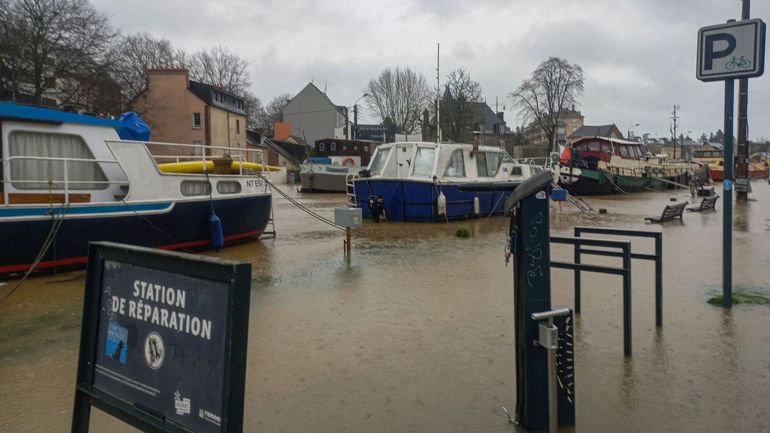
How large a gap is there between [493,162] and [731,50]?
1319 cm

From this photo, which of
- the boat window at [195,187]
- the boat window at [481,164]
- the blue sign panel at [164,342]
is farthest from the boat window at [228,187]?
the blue sign panel at [164,342]

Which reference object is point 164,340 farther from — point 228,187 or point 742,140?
point 742,140

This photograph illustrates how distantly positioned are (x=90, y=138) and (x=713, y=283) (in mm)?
10049

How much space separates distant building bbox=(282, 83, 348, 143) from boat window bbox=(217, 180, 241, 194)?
61.8 meters

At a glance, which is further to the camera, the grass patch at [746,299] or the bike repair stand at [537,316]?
the grass patch at [746,299]

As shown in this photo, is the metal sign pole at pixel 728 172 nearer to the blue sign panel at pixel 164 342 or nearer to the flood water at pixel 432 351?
the flood water at pixel 432 351

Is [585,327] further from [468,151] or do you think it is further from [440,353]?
[468,151]

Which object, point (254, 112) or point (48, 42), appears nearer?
point (48, 42)

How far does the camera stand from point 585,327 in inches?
216

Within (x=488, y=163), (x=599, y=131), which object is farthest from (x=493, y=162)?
(x=599, y=131)

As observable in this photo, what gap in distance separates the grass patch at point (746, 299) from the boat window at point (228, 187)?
8.80 m

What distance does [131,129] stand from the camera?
34.4 ft

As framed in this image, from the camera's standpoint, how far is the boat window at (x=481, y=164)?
18.1 meters

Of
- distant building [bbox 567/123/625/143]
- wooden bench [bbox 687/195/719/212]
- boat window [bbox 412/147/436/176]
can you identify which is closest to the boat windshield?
boat window [bbox 412/147/436/176]
